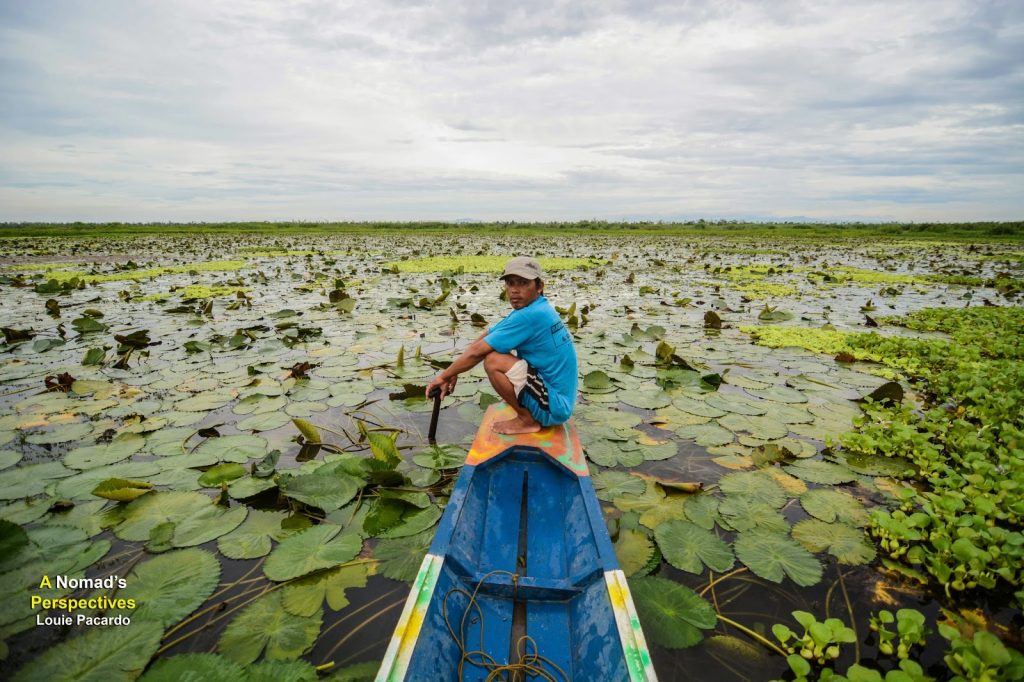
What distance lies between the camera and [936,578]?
217 centimetres

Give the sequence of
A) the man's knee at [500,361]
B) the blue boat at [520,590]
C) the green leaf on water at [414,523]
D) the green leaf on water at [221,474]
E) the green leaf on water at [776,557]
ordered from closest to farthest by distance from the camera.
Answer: the blue boat at [520,590], the green leaf on water at [776,557], the green leaf on water at [414,523], the green leaf on water at [221,474], the man's knee at [500,361]

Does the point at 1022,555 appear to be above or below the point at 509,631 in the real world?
above

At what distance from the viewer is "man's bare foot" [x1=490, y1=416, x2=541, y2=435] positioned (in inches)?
118

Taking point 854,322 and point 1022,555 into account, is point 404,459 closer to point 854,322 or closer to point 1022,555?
point 1022,555

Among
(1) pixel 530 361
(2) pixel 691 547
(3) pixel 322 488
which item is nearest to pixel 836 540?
(2) pixel 691 547

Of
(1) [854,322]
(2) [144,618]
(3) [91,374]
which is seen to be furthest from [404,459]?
(1) [854,322]

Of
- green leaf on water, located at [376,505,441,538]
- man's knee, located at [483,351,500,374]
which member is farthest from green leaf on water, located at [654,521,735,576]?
man's knee, located at [483,351,500,374]

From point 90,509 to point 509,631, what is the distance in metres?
2.58

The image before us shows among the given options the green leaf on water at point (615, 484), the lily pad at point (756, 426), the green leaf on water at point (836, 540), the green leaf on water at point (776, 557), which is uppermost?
the lily pad at point (756, 426)

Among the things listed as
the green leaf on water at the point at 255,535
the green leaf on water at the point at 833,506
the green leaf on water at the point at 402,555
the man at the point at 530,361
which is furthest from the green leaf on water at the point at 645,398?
the green leaf on water at the point at 255,535

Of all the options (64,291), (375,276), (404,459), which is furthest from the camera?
(375,276)

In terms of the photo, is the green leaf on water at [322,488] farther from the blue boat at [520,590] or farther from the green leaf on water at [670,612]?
the green leaf on water at [670,612]

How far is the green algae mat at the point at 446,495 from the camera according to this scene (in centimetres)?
190

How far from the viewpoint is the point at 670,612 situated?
6.68 feet
